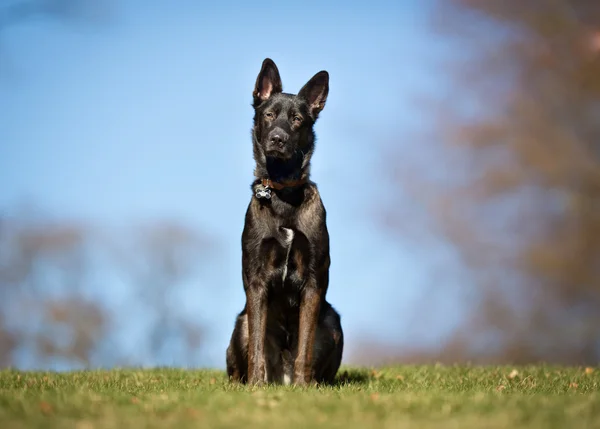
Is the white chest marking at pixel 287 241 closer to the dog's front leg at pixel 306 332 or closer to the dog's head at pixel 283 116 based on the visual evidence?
the dog's front leg at pixel 306 332

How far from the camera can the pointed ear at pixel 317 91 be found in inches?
282

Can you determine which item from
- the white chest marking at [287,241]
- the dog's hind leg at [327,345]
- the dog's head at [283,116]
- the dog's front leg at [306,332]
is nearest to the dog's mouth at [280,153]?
the dog's head at [283,116]

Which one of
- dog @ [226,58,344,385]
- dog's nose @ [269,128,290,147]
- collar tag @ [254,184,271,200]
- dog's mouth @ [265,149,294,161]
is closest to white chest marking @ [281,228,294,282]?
dog @ [226,58,344,385]

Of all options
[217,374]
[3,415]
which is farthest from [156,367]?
[3,415]

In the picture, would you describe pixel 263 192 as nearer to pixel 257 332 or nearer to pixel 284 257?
pixel 284 257

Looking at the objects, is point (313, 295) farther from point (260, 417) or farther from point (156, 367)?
point (156, 367)

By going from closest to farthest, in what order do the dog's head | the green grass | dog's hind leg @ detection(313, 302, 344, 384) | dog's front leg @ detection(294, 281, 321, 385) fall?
the green grass
dog's front leg @ detection(294, 281, 321, 385)
the dog's head
dog's hind leg @ detection(313, 302, 344, 384)

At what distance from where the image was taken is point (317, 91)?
7223mm

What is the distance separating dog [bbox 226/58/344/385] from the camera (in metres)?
6.57

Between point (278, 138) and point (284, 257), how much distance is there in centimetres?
105

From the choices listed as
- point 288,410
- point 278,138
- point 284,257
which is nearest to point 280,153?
point 278,138

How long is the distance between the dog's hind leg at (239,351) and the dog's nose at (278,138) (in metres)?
1.63

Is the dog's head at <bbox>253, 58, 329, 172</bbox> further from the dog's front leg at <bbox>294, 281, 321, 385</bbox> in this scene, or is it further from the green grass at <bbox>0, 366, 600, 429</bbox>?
the green grass at <bbox>0, 366, 600, 429</bbox>

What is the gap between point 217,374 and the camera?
8.52 meters
